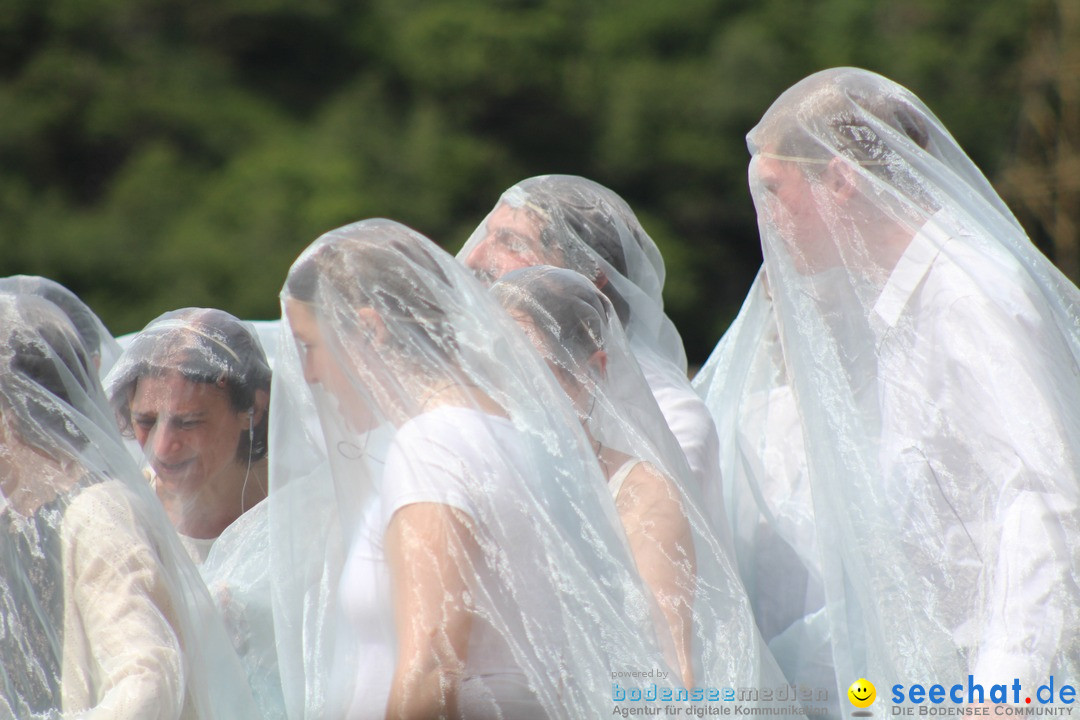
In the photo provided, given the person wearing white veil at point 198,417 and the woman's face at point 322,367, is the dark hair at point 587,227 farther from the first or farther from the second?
the woman's face at point 322,367

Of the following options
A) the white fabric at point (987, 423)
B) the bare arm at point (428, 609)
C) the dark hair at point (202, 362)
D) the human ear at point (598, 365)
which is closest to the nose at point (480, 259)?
the dark hair at point (202, 362)

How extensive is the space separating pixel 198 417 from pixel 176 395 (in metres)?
0.05

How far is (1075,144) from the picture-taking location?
10.9m

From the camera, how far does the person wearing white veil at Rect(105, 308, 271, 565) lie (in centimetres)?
193

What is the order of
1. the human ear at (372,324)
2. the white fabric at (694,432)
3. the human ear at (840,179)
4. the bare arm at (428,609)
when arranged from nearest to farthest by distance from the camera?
the bare arm at (428,609) < the human ear at (372,324) < the human ear at (840,179) < the white fabric at (694,432)

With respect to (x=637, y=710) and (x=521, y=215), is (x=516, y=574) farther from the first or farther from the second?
(x=521, y=215)

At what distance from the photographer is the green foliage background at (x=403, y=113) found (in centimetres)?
1045

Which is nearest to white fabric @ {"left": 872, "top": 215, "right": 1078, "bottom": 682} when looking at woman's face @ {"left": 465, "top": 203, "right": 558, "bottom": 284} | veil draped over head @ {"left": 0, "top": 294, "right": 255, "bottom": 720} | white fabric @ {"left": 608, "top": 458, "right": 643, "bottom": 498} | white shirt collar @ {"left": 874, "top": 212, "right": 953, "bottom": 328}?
white shirt collar @ {"left": 874, "top": 212, "right": 953, "bottom": 328}

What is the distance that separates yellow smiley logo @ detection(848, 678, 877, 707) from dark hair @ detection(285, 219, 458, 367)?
29.0 inches

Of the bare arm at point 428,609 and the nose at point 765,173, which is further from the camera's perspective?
the nose at point 765,173

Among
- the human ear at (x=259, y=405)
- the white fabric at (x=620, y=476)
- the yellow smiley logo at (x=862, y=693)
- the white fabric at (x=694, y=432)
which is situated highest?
the human ear at (x=259, y=405)

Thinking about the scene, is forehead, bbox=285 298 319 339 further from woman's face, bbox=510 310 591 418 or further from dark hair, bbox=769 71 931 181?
dark hair, bbox=769 71 931 181

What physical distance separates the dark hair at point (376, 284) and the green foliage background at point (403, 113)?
28.0ft

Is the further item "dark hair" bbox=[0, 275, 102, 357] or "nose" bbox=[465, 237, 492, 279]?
"nose" bbox=[465, 237, 492, 279]
